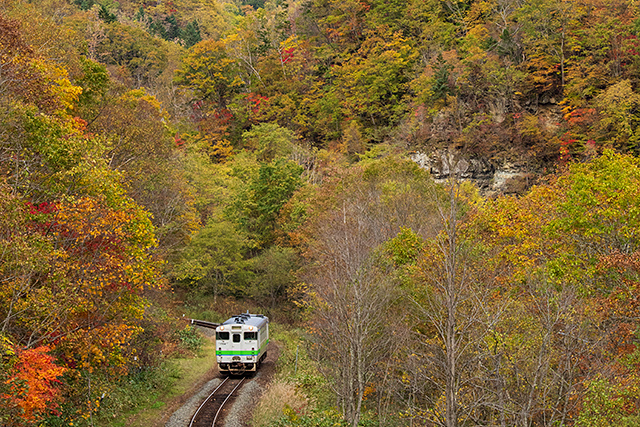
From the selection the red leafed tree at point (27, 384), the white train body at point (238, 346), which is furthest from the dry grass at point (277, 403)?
the red leafed tree at point (27, 384)

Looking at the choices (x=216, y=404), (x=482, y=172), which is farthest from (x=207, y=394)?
(x=482, y=172)

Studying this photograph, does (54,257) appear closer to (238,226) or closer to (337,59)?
(238,226)

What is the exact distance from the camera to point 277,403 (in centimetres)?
1725

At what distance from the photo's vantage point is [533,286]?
13367 mm

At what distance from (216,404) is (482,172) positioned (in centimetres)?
2980

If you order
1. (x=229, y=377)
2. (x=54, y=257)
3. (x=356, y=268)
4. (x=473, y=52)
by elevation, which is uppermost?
(x=473, y=52)

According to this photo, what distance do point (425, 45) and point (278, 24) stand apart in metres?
27.6

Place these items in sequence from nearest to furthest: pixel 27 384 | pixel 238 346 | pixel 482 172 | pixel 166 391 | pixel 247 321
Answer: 1. pixel 27 384
2. pixel 166 391
3. pixel 238 346
4. pixel 247 321
5. pixel 482 172

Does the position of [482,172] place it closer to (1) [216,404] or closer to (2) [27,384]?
(1) [216,404]

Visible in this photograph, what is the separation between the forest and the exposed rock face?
0.83 feet

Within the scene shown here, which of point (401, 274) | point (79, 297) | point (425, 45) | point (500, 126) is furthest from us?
point (425, 45)

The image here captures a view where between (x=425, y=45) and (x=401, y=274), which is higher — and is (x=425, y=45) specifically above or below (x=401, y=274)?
above

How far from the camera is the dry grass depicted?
16.1 m

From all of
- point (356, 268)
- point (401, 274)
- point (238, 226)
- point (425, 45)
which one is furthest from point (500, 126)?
point (356, 268)
